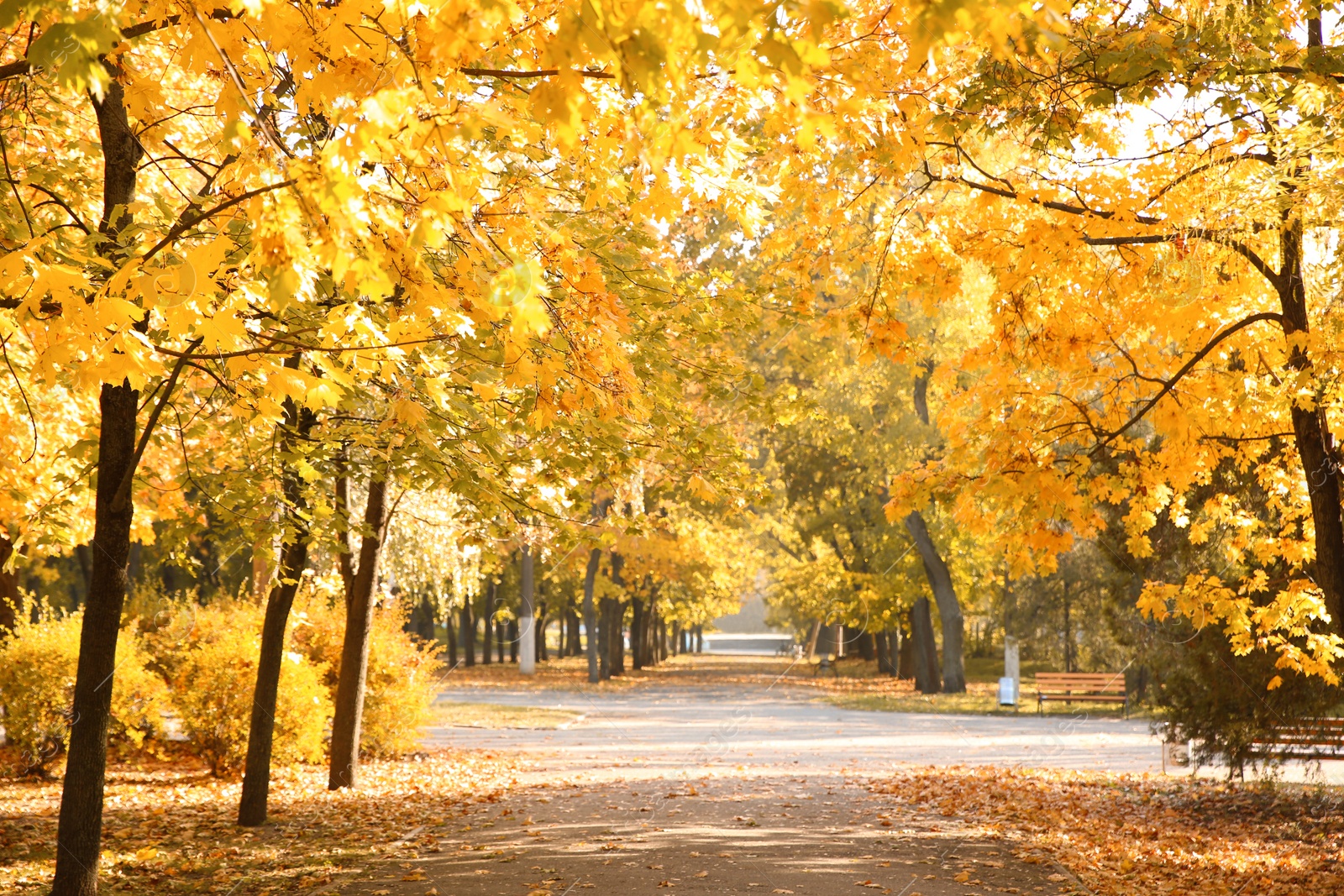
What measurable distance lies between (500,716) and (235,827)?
46.0 ft

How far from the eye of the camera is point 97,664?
19.7ft

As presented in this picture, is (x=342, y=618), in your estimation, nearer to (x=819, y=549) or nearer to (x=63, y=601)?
(x=63, y=601)

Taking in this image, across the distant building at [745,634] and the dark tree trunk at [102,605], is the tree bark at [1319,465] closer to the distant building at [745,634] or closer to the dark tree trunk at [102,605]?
the dark tree trunk at [102,605]

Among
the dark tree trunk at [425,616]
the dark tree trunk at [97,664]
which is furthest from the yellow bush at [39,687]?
the dark tree trunk at [425,616]

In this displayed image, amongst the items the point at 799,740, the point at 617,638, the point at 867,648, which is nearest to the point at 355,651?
the point at 799,740

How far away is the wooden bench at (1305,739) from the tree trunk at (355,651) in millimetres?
9591

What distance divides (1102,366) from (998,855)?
4.20 m

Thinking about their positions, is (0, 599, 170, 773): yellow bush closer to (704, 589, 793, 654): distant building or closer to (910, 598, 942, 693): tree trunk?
(910, 598, 942, 693): tree trunk

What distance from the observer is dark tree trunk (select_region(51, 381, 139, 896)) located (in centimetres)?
594

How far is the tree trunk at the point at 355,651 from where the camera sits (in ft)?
37.1

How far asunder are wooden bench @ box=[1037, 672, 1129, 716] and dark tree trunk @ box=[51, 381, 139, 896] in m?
22.7

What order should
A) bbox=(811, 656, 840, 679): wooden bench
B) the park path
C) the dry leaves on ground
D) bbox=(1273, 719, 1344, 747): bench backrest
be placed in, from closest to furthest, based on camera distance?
the park path
the dry leaves on ground
bbox=(1273, 719, 1344, 747): bench backrest
bbox=(811, 656, 840, 679): wooden bench

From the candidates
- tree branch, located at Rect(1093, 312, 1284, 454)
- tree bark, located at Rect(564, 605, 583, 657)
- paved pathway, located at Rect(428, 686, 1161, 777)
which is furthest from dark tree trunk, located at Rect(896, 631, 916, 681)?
tree branch, located at Rect(1093, 312, 1284, 454)

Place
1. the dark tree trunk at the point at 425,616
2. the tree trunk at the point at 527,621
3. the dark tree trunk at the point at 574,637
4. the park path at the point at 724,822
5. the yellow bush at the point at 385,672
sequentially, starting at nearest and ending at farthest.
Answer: the park path at the point at 724,822, the yellow bush at the point at 385,672, the tree trunk at the point at 527,621, the dark tree trunk at the point at 425,616, the dark tree trunk at the point at 574,637
